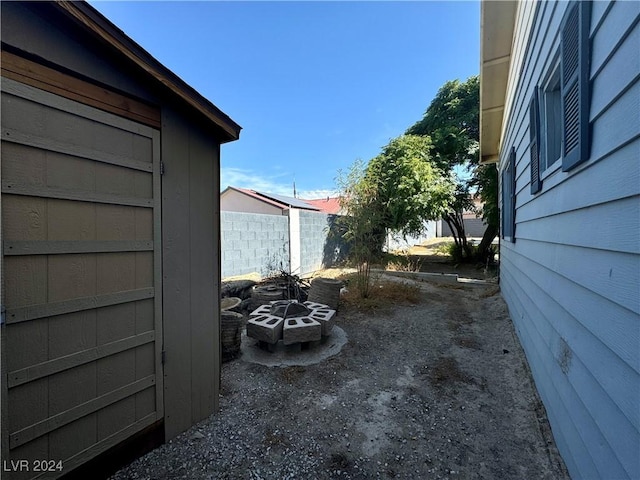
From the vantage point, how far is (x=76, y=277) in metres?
1.35

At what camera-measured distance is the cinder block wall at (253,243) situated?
605 cm

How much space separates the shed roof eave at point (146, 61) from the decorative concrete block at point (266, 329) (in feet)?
6.46

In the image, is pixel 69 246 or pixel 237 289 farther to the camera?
pixel 237 289

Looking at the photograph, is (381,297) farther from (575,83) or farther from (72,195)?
(72,195)

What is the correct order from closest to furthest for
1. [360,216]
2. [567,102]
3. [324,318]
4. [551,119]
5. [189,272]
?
[567,102]
[189,272]
[551,119]
[324,318]
[360,216]

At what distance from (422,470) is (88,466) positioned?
70.3 inches

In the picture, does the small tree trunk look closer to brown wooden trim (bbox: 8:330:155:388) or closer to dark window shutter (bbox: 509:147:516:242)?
dark window shutter (bbox: 509:147:516:242)

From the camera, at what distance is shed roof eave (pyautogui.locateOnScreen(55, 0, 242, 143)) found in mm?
1232

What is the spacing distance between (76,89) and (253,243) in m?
5.52

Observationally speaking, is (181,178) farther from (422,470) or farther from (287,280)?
(287,280)

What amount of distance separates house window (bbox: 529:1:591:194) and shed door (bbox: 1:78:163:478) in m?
2.30

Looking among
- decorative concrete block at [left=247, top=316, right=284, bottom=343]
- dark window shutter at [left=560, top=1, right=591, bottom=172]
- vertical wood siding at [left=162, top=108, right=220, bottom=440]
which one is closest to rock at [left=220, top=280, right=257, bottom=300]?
decorative concrete block at [left=247, top=316, right=284, bottom=343]

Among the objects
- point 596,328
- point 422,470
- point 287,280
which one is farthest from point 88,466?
point 287,280

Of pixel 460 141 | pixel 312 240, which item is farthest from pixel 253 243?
pixel 460 141
